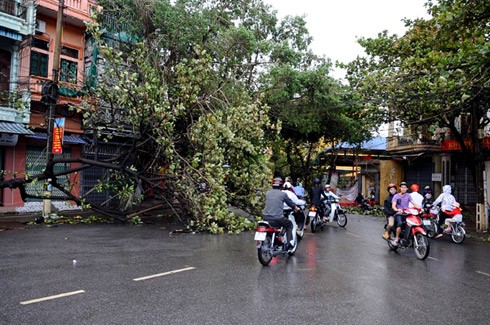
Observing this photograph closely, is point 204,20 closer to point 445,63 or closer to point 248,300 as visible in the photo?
point 445,63

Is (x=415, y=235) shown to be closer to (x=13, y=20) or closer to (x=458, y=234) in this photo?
(x=458, y=234)

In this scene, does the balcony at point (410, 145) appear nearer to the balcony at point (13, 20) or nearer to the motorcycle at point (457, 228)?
the motorcycle at point (457, 228)

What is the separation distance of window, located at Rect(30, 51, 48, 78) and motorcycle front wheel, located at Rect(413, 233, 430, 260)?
16.8m

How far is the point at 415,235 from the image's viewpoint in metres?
9.30

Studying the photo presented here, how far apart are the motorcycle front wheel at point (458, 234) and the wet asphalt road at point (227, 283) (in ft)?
5.81

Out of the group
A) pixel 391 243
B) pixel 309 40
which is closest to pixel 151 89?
pixel 391 243

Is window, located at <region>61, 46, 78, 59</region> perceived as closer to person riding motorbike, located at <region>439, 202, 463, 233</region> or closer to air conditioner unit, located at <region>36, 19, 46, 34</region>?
air conditioner unit, located at <region>36, 19, 46, 34</region>

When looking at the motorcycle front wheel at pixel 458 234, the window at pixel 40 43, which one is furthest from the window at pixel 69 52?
the motorcycle front wheel at pixel 458 234

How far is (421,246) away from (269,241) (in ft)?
11.9

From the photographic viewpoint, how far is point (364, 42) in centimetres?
1786

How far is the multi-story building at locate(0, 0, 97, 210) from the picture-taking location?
1677 centimetres

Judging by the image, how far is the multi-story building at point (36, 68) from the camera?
55.0 feet

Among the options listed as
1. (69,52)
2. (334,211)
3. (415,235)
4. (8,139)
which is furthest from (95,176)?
(415,235)

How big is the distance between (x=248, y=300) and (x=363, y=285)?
6.96ft
